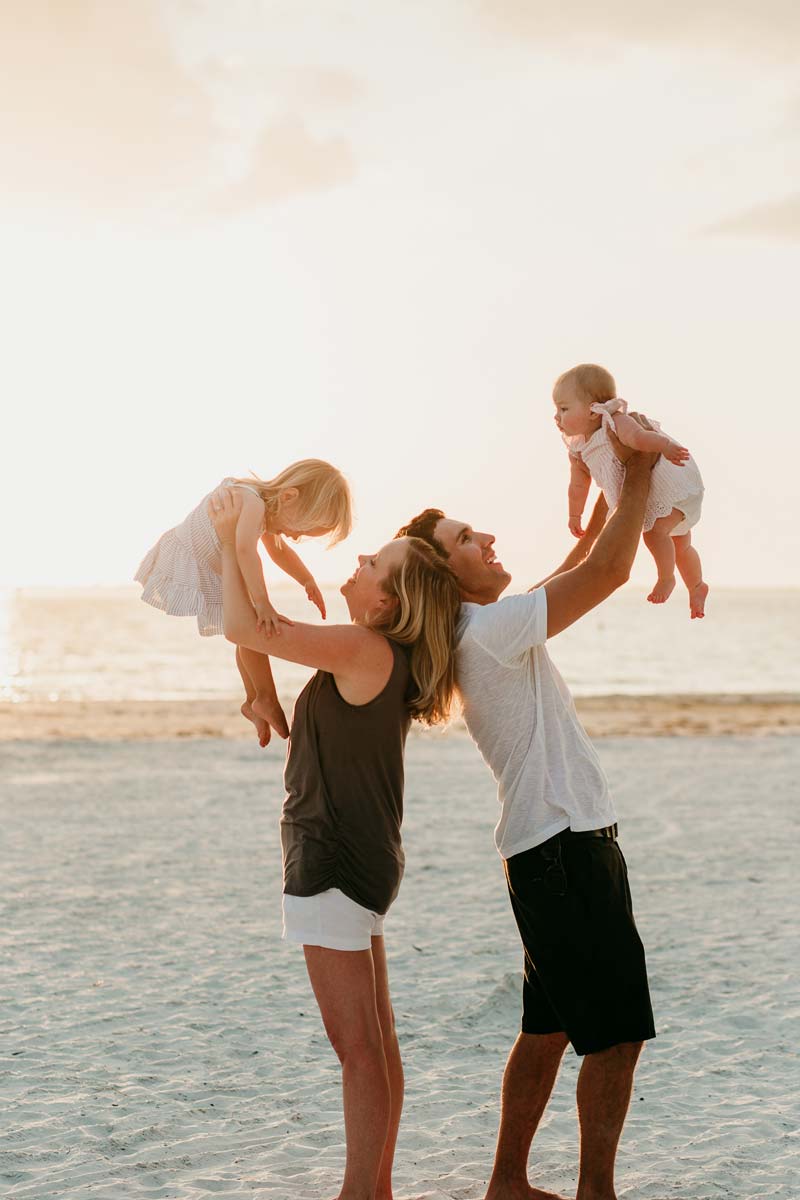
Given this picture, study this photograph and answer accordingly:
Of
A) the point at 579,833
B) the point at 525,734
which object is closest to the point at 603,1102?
the point at 579,833

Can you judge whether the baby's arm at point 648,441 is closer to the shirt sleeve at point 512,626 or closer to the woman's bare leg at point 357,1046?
the shirt sleeve at point 512,626

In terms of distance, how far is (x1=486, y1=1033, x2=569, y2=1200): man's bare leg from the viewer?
367 cm

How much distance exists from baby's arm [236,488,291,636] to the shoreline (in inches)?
531

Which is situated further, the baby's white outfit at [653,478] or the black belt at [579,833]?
the baby's white outfit at [653,478]

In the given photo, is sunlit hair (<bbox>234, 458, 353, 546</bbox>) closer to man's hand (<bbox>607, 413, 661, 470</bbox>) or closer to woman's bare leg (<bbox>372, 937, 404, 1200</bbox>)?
man's hand (<bbox>607, 413, 661, 470</bbox>)

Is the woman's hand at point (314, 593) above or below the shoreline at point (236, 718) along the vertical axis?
above

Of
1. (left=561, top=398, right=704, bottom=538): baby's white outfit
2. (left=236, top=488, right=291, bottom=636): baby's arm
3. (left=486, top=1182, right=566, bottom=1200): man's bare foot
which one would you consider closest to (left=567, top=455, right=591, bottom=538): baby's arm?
(left=561, top=398, right=704, bottom=538): baby's white outfit

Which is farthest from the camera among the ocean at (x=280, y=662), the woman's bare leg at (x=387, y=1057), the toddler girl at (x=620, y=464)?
the ocean at (x=280, y=662)

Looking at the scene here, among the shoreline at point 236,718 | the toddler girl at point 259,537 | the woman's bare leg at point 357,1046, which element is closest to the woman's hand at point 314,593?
the toddler girl at point 259,537

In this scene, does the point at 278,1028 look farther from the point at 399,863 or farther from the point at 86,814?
the point at 86,814

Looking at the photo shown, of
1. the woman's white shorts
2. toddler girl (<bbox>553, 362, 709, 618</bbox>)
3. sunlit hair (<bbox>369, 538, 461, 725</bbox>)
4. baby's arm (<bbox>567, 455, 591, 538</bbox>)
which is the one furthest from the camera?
baby's arm (<bbox>567, 455, 591, 538</bbox>)

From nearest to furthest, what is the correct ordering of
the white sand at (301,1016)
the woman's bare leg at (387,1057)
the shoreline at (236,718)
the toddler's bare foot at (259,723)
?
the woman's bare leg at (387,1057), the toddler's bare foot at (259,723), the white sand at (301,1016), the shoreline at (236,718)

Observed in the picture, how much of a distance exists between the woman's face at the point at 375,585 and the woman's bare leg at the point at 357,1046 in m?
0.88

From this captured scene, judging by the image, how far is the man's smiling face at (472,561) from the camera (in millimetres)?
3439
